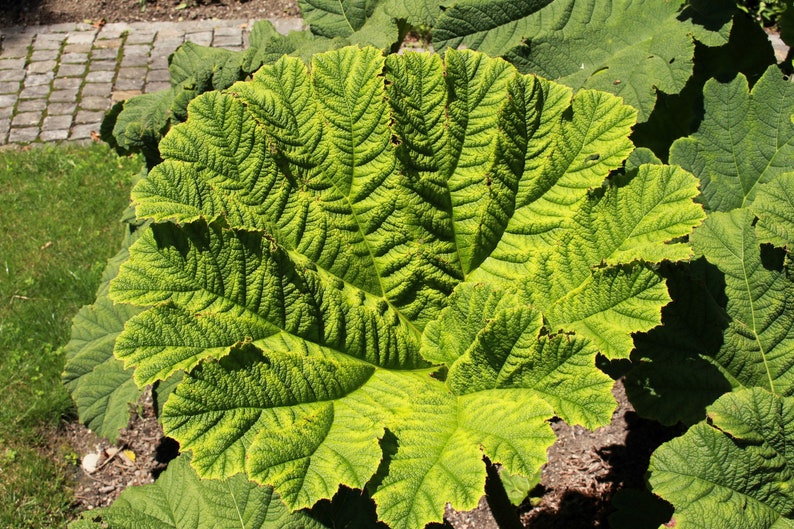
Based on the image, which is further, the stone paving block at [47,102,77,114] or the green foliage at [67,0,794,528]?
the stone paving block at [47,102,77,114]

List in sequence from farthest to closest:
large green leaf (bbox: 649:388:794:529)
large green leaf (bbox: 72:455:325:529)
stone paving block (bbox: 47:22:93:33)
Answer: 1. stone paving block (bbox: 47:22:93:33)
2. large green leaf (bbox: 72:455:325:529)
3. large green leaf (bbox: 649:388:794:529)

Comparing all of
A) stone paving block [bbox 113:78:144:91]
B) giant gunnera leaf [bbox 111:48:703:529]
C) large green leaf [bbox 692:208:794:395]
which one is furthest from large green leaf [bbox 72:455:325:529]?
stone paving block [bbox 113:78:144:91]

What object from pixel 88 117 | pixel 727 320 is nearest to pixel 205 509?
A: pixel 727 320

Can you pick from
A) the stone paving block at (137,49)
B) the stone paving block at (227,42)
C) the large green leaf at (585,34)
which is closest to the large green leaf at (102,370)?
the large green leaf at (585,34)

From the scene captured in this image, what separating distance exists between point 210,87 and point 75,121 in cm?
422

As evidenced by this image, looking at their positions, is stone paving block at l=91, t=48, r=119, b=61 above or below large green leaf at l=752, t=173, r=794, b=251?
below

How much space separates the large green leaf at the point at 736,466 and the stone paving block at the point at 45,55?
6950 millimetres

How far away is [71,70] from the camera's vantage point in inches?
280

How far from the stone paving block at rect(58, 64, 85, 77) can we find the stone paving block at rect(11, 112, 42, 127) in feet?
1.85

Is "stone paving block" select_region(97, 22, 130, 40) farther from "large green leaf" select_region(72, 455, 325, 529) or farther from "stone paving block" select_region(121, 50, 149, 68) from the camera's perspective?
"large green leaf" select_region(72, 455, 325, 529)

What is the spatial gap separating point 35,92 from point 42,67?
0.39 meters

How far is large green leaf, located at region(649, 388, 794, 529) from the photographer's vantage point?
1894 mm

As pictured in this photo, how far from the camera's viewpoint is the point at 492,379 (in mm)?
1888

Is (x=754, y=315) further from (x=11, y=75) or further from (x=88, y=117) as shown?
(x=11, y=75)
